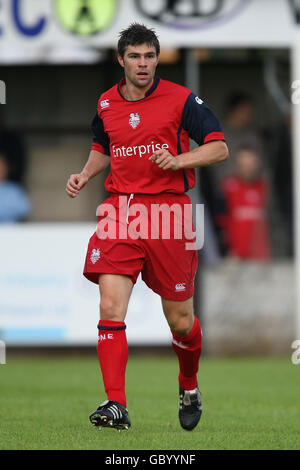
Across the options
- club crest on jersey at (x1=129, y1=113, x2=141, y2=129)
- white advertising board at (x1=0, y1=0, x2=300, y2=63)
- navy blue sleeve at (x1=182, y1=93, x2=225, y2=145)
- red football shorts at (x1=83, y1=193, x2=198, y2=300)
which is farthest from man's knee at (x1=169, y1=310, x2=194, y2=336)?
white advertising board at (x1=0, y1=0, x2=300, y2=63)

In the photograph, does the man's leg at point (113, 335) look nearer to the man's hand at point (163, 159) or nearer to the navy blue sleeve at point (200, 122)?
the man's hand at point (163, 159)

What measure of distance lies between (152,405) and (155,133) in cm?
271

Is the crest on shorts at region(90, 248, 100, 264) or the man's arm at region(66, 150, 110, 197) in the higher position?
the man's arm at region(66, 150, 110, 197)

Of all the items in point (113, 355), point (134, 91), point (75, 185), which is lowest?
point (113, 355)

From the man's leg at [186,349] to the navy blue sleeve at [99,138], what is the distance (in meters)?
1.10

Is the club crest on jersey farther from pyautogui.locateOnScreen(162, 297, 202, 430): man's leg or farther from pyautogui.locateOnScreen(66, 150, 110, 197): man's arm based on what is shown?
pyautogui.locateOnScreen(162, 297, 202, 430): man's leg

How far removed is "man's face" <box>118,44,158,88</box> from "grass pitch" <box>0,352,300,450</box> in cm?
213

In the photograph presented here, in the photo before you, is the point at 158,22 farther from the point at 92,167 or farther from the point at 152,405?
the point at 92,167

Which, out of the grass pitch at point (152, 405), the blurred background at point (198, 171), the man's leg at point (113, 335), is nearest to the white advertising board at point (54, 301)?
the blurred background at point (198, 171)

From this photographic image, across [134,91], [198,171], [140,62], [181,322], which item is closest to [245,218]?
[198,171]

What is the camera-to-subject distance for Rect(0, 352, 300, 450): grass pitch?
625 centimetres

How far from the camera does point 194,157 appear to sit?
6.64 metres
